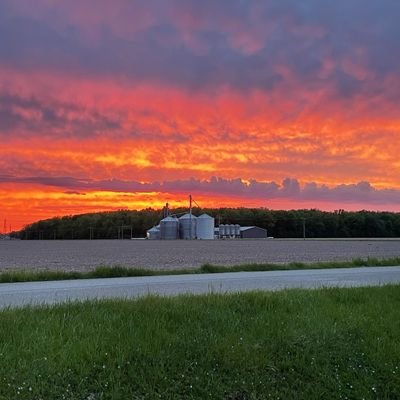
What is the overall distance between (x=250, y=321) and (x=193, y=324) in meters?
0.89

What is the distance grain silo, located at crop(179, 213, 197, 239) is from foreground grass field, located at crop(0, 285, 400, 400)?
469 ft

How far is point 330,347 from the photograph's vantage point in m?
6.75

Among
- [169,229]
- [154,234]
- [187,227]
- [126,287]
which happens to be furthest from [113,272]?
[154,234]

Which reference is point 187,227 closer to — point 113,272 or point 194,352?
point 113,272

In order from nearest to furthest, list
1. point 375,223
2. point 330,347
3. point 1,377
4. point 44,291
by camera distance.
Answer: point 1,377 < point 330,347 < point 44,291 < point 375,223

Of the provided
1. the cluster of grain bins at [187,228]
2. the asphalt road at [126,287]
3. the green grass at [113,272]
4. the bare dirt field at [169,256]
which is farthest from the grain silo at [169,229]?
the asphalt road at [126,287]

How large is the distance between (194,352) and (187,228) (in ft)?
482

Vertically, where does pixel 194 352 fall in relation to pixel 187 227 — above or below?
above

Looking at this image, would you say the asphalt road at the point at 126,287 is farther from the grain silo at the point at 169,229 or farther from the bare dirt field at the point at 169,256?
the grain silo at the point at 169,229

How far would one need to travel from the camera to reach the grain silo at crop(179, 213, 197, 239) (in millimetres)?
151250

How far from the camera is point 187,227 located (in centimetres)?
15300

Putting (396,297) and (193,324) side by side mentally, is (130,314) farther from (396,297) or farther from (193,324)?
(396,297)

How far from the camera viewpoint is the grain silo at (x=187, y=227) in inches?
5955

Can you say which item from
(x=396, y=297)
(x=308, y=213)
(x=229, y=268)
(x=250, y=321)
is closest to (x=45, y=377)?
(x=250, y=321)
